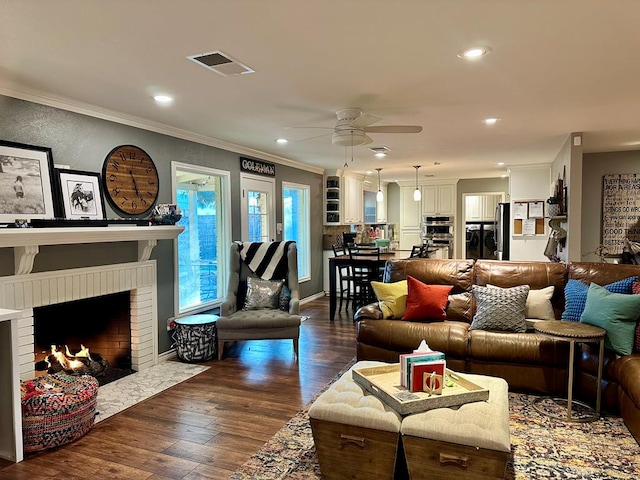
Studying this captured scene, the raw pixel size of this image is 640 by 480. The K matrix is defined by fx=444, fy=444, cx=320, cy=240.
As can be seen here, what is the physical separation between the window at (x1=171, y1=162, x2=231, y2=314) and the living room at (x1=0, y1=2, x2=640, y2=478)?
110 mm

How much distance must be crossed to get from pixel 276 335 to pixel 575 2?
11.5ft

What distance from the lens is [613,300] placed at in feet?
10.0

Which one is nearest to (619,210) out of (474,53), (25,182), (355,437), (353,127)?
(353,127)

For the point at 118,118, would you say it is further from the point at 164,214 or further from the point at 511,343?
the point at 511,343

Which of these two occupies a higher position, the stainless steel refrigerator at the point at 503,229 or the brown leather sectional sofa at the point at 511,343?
the stainless steel refrigerator at the point at 503,229

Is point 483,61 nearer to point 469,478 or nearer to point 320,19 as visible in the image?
point 320,19

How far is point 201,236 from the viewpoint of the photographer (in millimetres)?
5227

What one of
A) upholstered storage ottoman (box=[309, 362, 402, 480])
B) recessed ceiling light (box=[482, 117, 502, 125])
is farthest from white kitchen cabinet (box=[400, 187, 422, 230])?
upholstered storage ottoman (box=[309, 362, 402, 480])

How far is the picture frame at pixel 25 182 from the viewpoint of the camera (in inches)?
119

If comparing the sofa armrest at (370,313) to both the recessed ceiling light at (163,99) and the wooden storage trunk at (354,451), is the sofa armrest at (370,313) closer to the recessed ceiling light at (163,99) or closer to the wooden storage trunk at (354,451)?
the wooden storage trunk at (354,451)

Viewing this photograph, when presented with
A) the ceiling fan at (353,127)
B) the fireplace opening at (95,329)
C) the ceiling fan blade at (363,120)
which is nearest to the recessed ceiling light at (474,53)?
the ceiling fan at (353,127)

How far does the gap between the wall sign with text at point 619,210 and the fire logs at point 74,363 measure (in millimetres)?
6984

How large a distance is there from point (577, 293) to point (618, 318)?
19.7 inches

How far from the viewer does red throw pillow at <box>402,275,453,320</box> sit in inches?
153
